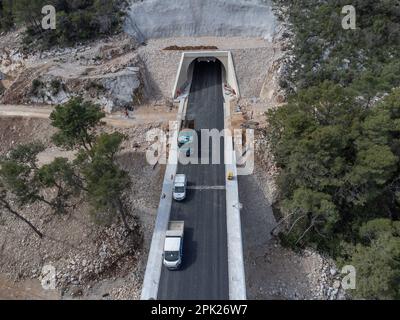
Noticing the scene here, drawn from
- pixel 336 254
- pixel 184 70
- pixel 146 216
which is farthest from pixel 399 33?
pixel 146 216

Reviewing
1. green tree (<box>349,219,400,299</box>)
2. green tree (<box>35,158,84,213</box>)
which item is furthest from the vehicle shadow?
green tree (<box>349,219,400,299</box>)

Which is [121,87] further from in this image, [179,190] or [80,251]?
[80,251]

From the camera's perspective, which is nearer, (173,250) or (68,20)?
(173,250)

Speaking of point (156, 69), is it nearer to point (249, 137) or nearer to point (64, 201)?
point (249, 137)

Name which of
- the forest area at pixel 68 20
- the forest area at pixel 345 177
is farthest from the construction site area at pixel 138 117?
the forest area at pixel 345 177

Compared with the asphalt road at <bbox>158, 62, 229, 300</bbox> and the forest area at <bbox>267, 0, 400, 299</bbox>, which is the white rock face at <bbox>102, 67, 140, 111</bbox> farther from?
the forest area at <bbox>267, 0, 400, 299</bbox>

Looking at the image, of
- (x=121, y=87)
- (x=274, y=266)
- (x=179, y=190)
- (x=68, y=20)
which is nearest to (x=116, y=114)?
(x=121, y=87)
